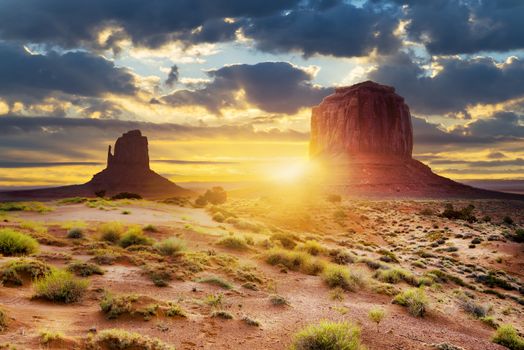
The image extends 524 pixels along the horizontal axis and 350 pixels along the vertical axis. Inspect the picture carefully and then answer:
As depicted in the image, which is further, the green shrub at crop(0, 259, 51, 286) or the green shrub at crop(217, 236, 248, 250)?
the green shrub at crop(217, 236, 248, 250)

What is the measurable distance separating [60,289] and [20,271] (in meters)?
2.41

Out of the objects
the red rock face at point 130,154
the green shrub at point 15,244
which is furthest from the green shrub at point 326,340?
the red rock face at point 130,154

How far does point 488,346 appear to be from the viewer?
11.5 m

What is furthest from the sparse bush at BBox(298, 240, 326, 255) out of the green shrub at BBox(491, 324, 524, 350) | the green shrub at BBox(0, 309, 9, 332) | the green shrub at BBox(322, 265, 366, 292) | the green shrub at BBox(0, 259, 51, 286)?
the green shrub at BBox(0, 309, 9, 332)

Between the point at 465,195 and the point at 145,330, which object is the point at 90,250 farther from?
the point at 465,195

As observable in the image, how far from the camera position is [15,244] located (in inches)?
596

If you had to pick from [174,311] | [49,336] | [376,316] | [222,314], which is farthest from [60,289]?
[376,316]

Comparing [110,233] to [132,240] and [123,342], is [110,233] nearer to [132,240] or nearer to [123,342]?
[132,240]

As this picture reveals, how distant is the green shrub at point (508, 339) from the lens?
11797mm

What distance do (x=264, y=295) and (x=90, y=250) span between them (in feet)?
27.6

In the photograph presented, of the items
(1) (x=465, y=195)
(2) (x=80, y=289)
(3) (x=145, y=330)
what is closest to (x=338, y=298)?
(3) (x=145, y=330)

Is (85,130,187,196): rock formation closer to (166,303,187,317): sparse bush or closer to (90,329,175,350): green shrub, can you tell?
(166,303,187,317): sparse bush

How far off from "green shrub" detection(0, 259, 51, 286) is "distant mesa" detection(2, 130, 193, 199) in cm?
10618

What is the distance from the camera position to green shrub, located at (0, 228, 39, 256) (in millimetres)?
14953
